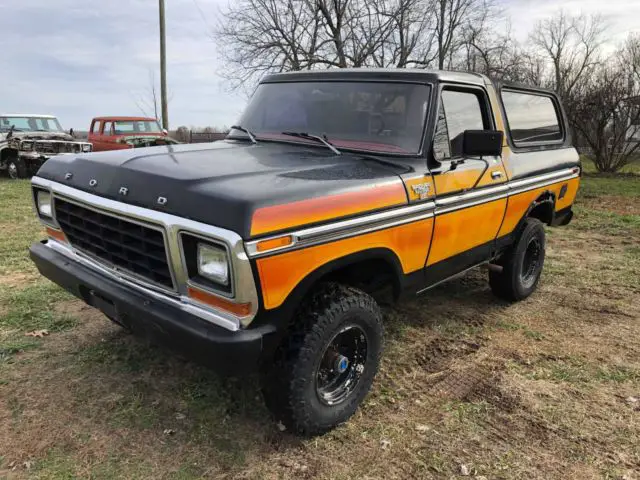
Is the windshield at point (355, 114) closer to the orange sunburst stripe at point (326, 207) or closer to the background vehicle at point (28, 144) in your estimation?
the orange sunburst stripe at point (326, 207)

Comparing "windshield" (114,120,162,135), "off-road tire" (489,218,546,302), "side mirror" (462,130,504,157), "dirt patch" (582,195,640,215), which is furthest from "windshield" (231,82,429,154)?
"windshield" (114,120,162,135)

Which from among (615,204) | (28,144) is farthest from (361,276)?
(28,144)

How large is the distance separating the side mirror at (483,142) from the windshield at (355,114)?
327mm

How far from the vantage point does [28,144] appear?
13656 mm

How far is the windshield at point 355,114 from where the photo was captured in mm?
3359

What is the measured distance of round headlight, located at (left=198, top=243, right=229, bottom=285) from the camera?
2.29m

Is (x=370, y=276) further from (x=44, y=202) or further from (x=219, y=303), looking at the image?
(x=44, y=202)

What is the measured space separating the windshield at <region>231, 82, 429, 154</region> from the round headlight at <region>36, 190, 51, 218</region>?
1.53m

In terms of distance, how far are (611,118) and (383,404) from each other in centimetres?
1613

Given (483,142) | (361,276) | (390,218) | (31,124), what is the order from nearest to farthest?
(390,218), (361,276), (483,142), (31,124)

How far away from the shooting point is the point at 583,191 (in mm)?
12336

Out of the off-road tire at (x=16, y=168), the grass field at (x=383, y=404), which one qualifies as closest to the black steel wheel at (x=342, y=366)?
the grass field at (x=383, y=404)

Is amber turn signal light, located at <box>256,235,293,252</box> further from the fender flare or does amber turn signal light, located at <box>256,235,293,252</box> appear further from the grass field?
the grass field

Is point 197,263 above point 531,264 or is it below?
above
